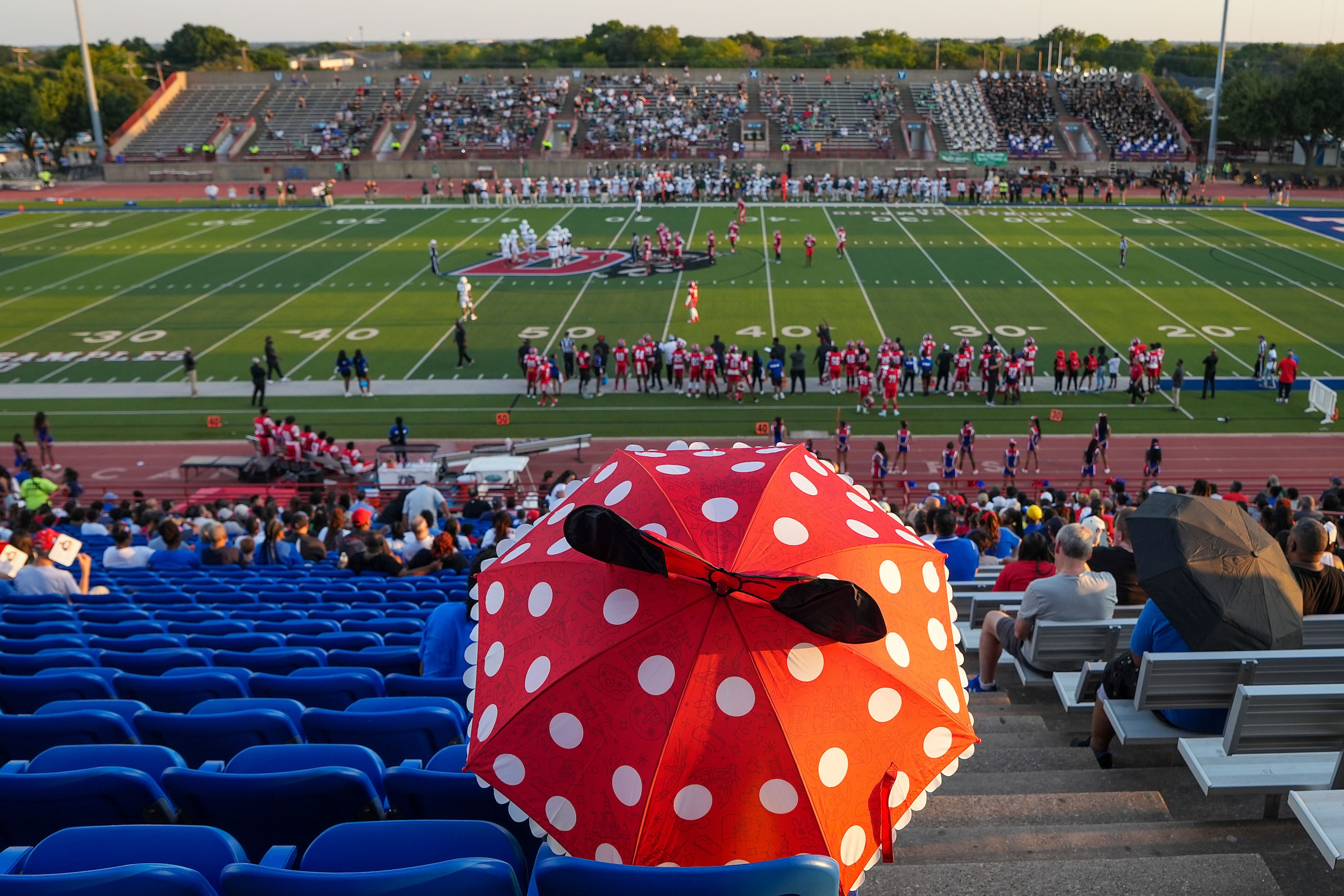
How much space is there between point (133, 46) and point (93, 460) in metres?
125

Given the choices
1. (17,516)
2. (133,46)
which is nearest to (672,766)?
(17,516)

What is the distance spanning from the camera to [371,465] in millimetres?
19984

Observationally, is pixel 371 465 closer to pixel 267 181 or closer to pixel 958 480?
pixel 958 480

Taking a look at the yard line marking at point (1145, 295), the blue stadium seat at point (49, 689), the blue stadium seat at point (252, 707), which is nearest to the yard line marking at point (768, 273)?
the yard line marking at point (1145, 295)

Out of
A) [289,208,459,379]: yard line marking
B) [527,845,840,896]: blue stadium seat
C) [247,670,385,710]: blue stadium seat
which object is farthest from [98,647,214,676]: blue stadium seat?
[289,208,459,379]: yard line marking

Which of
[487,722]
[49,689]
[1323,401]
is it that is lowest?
[1323,401]

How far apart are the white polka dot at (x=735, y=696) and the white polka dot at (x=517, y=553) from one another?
921 mm

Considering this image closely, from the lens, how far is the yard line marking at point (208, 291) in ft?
97.0

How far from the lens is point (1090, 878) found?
3.58 m

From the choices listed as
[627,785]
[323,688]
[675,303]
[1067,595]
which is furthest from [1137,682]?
[675,303]

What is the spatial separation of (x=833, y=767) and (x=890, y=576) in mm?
716

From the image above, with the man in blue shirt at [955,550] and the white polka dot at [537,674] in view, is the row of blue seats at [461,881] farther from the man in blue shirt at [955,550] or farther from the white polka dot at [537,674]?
the man in blue shirt at [955,550]

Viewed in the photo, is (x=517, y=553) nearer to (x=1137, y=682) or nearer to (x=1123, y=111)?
(x=1137, y=682)

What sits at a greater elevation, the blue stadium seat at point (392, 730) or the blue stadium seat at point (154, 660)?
the blue stadium seat at point (392, 730)
